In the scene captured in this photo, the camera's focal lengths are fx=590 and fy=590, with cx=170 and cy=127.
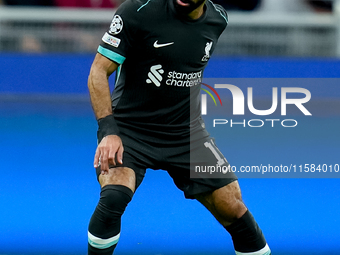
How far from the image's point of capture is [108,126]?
2.84 m

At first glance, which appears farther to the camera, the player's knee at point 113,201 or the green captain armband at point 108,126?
the green captain armband at point 108,126

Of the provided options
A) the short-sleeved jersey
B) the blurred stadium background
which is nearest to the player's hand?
the short-sleeved jersey

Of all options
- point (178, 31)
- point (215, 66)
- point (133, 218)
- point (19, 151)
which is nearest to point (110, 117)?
point (178, 31)

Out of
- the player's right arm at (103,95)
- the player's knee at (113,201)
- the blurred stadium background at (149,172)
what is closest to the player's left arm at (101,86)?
the player's right arm at (103,95)

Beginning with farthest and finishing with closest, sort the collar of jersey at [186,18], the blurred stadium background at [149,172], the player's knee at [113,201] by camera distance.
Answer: the blurred stadium background at [149,172] < the collar of jersey at [186,18] < the player's knee at [113,201]

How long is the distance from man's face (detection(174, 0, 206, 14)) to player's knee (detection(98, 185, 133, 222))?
915 millimetres

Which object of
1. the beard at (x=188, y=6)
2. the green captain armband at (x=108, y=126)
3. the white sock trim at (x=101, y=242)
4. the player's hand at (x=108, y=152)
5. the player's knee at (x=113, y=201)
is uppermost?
the beard at (x=188, y=6)

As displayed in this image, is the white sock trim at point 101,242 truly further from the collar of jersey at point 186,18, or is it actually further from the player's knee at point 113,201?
the collar of jersey at point 186,18

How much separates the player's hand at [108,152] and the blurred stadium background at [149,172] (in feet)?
3.33

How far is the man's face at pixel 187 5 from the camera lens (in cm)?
287

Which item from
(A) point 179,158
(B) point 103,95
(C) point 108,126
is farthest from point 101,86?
(A) point 179,158

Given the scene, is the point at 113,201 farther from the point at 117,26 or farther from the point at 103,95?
the point at 117,26

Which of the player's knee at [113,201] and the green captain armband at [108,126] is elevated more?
the green captain armband at [108,126]

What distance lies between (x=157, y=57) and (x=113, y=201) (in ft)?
2.48
